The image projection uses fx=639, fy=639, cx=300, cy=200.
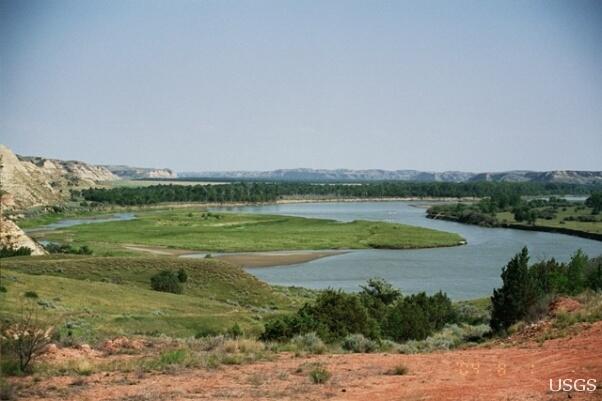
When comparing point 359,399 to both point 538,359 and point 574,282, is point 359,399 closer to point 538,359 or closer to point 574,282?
point 538,359

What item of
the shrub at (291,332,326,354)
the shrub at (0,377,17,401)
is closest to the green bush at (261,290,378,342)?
the shrub at (291,332,326,354)

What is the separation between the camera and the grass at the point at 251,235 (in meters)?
73.4

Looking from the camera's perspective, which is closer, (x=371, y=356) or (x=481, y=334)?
(x=371, y=356)

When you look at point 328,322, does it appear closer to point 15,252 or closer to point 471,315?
point 471,315

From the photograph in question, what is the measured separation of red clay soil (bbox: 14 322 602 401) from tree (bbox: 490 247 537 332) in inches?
259

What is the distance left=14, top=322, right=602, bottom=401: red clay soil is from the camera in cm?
991

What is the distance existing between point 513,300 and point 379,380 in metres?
10.9

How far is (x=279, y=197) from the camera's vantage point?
194m

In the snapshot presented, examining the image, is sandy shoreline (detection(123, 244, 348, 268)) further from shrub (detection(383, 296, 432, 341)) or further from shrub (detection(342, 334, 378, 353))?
shrub (detection(342, 334, 378, 353))

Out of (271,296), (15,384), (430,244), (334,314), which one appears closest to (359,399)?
(15,384)

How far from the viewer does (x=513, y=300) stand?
20.8m

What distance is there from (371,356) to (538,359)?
3689mm

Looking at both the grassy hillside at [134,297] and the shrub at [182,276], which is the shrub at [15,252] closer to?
the grassy hillside at [134,297]

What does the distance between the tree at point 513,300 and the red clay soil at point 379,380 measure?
6.59 metres
